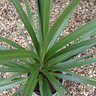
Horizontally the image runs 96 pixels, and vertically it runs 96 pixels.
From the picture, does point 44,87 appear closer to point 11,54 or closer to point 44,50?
point 44,50

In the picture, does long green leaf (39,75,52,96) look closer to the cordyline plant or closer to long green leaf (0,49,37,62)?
the cordyline plant

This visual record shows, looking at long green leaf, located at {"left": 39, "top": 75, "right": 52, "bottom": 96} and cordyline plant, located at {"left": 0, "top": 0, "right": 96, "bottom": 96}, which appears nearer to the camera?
cordyline plant, located at {"left": 0, "top": 0, "right": 96, "bottom": 96}

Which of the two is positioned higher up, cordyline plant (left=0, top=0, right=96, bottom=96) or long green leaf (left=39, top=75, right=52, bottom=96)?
cordyline plant (left=0, top=0, right=96, bottom=96)

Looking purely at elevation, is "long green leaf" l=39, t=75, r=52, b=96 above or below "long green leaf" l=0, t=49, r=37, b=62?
below

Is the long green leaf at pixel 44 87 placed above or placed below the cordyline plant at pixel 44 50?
below

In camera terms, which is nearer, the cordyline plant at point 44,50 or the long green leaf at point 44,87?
the cordyline plant at point 44,50

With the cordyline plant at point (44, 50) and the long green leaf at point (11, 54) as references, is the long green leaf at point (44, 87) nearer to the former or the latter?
the cordyline plant at point (44, 50)

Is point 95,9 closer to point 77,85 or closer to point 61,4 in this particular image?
point 61,4

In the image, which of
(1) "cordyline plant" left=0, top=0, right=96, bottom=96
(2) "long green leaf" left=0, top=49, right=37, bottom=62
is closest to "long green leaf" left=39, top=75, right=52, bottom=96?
(1) "cordyline plant" left=0, top=0, right=96, bottom=96

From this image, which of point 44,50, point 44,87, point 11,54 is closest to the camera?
point 11,54

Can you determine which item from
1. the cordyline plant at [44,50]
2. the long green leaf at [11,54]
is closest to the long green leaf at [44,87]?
the cordyline plant at [44,50]

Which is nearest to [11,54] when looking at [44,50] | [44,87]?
[44,50]
